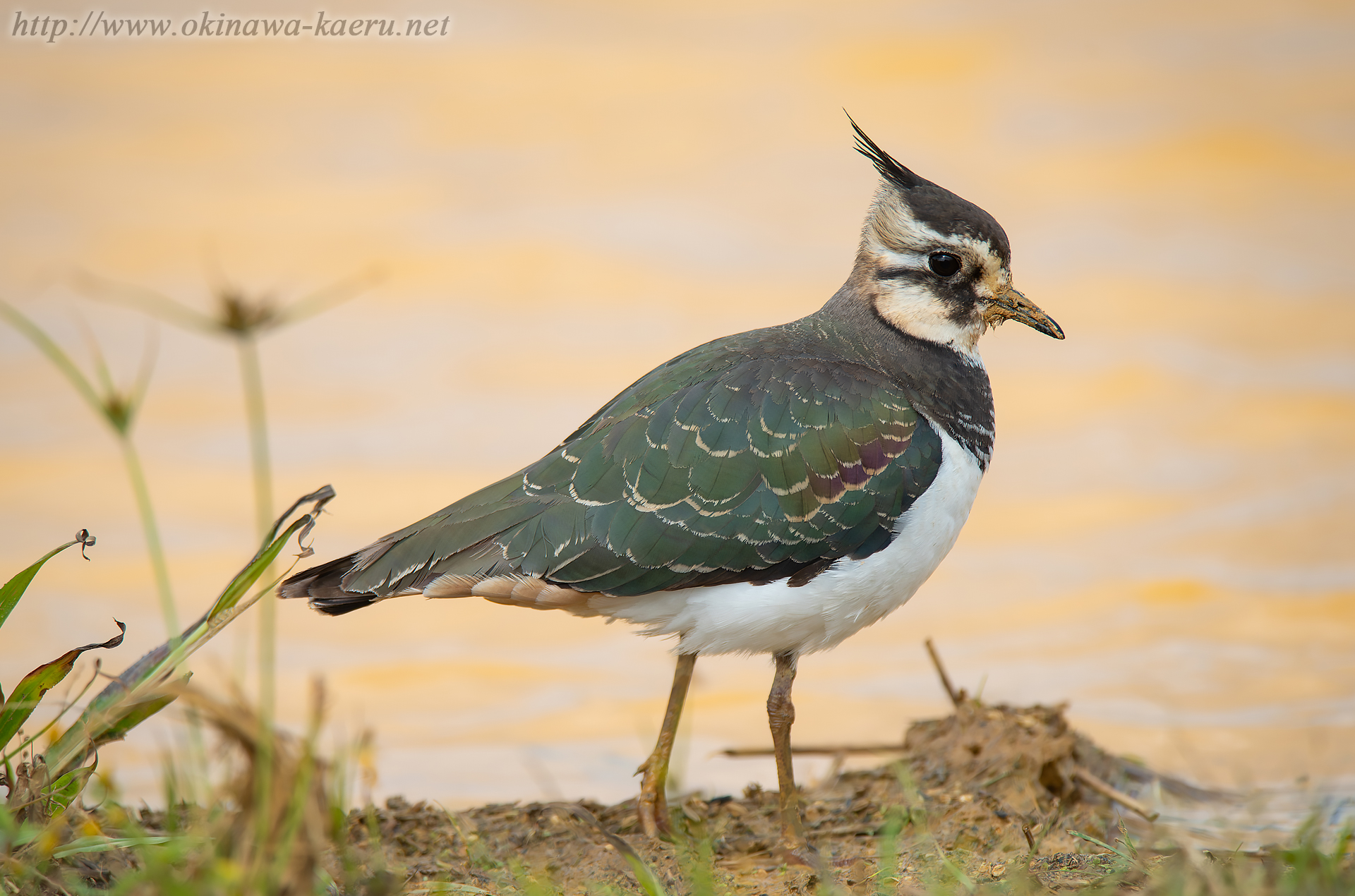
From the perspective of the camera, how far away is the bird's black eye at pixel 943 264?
5855mm

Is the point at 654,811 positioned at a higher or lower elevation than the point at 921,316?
lower

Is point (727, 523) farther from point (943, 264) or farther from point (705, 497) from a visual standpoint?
point (943, 264)

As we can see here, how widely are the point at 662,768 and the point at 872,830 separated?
34.5 inches

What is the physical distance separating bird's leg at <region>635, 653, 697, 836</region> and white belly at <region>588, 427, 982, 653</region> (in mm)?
265

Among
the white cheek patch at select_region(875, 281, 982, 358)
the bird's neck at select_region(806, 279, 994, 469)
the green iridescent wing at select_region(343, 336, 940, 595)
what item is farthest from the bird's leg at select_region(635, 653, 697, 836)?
the white cheek patch at select_region(875, 281, 982, 358)

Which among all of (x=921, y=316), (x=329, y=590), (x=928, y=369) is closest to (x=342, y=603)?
(x=329, y=590)

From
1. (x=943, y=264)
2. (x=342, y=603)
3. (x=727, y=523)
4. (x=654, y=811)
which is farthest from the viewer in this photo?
(x=943, y=264)

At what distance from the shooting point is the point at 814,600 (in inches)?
203

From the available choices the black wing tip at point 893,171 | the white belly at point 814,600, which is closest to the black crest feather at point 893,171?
the black wing tip at point 893,171

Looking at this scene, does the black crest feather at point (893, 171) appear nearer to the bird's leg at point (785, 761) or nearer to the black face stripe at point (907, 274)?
the black face stripe at point (907, 274)

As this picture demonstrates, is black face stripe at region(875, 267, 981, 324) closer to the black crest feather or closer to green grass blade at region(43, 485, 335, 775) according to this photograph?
the black crest feather

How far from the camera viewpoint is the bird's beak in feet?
19.4

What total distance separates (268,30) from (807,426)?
6.35 meters

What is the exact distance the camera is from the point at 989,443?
5785 mm
